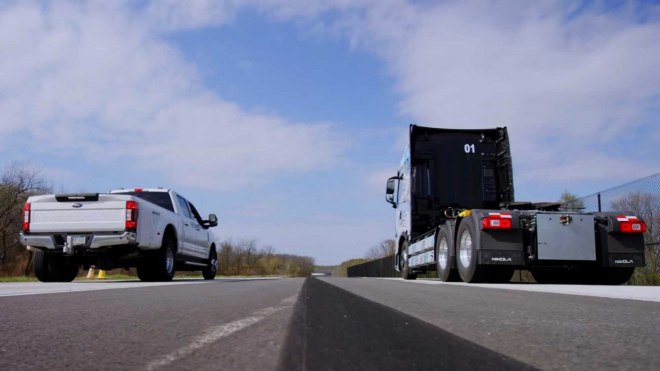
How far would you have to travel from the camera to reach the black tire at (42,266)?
34.4 feet

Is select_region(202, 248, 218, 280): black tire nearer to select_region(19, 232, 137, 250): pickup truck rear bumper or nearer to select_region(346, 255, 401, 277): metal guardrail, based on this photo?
select_region(19, 232, 137, 250): pickup truck rear bumper

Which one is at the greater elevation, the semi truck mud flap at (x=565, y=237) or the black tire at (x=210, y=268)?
the semi truck mud flap at (x=565, y=237)

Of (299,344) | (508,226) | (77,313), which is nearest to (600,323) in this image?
(299,344)

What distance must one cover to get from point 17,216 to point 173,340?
93.2ft

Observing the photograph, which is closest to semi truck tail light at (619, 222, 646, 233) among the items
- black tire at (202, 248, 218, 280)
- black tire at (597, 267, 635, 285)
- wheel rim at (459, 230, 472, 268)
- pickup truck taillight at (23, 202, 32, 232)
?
black tire at (597, 267, 635, 285)

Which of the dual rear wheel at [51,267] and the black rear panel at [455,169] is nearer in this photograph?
the dual rear wheel at [51,267]

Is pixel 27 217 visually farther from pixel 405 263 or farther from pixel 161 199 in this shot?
pixel 405 263

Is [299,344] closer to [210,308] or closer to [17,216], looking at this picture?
[210,308]

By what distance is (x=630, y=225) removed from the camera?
30.4 ft

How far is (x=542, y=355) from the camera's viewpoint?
2.10 meters

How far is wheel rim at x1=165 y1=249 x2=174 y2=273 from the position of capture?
11.2 meters

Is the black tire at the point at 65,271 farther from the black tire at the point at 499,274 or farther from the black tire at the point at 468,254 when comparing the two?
the black tire at the point at 499,274

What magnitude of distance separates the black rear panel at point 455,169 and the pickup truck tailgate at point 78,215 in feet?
21.6

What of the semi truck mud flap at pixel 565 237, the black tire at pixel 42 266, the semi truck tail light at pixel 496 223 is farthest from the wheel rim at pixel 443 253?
the black tire at pixel 42 266
